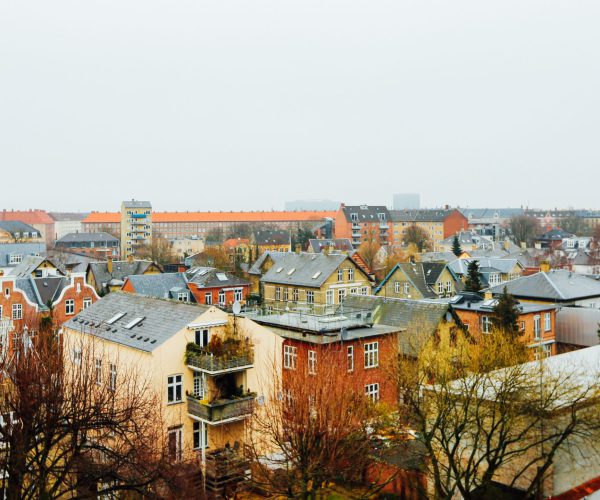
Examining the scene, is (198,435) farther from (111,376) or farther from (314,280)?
(314,280)

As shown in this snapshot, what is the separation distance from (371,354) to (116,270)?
47677mm

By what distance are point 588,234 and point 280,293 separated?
501 ft

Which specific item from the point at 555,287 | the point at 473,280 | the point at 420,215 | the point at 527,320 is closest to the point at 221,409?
the point at 527,320

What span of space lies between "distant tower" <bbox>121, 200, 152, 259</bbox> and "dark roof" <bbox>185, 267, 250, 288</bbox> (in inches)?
3957

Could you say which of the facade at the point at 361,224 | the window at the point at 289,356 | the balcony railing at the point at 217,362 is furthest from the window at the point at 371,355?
the facade at the point at 361,224

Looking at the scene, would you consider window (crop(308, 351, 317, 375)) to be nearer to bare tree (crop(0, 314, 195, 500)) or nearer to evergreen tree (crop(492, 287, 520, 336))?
bare tree (crop(0, 314, 195, 500))

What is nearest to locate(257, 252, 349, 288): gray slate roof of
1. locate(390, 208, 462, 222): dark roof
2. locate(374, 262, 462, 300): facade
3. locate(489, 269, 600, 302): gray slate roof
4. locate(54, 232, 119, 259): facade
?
locate(374, 262, 462, 300): facade

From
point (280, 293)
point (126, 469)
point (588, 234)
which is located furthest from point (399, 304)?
point (588, 234)

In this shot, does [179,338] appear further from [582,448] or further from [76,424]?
[582,448]

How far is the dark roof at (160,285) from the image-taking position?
57.0 metres

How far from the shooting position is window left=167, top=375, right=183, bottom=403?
79.7ft

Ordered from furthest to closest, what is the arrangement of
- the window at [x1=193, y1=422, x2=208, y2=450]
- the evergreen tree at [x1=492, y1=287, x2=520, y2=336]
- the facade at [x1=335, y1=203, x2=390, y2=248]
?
the facade at [x1=335, y1=203, x2=390, y2=248], the evergreen tree at [x1=492, y1=287, x2=520, y2=336], the window at [x1=193, y1=422, x2=208, y2=450]

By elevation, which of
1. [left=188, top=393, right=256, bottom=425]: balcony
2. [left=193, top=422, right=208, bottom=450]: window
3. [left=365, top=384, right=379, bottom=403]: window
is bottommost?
[left=193, top=422, right=208, bottom=450]: window

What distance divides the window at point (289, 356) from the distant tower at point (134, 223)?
442ft
